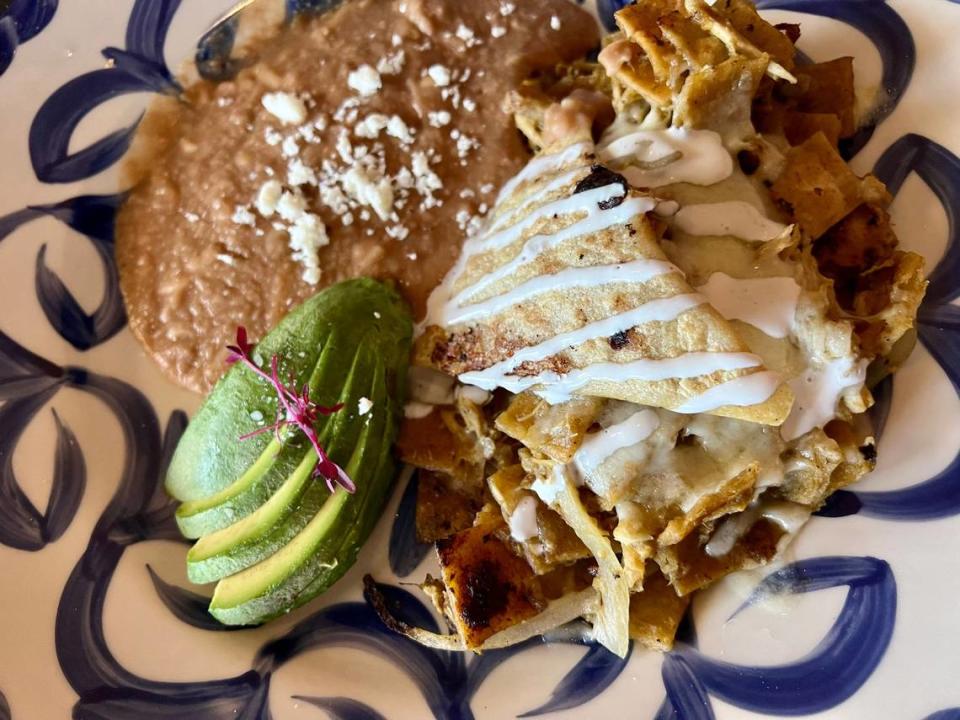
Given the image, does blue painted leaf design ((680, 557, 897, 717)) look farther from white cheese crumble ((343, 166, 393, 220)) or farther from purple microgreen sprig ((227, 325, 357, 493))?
white cheese crumble ((343, 166, 393, 220))

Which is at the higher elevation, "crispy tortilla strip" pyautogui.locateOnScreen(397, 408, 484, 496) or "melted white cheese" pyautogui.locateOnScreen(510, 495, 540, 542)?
"crispy tortilla strip" pyautogui.locateOnScreen(397, 408, 484, 496)

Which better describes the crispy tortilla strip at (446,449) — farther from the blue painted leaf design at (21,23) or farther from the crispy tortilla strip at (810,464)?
the blue painted leaf design at (21,23)

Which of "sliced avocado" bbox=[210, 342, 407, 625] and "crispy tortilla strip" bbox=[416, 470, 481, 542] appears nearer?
"sliced avocado" bbox=[210, 342, 407, 625]

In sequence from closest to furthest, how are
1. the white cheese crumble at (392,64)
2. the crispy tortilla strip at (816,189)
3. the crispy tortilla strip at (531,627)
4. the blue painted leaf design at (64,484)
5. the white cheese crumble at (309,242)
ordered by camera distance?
the crispy tortilla strip at (816,189) < the crispy tortilla strip at (531,627) < the blue painted leaf design at (64,484) < the white cheese crumble at (309,242) < the white cheese crumble at (392,64)

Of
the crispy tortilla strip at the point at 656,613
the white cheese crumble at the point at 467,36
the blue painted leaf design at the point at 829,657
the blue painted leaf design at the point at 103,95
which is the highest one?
the blue painted leaf design at the point at 103,95

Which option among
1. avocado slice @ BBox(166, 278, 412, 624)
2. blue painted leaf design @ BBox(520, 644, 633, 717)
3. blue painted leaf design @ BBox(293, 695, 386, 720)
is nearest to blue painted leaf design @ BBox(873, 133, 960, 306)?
blue painted leaf design @ BBox(520, 644, 633, 717)

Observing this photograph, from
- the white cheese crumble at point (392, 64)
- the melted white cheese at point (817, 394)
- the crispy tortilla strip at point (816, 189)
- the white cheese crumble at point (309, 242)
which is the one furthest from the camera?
the white cheese crumble at point (392, 64)

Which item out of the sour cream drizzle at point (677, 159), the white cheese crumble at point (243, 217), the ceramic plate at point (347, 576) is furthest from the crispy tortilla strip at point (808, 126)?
the white cheese crumble at point (243, 217)

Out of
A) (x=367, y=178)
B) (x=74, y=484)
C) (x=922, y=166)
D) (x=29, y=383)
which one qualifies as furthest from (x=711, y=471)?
(x=29, y=383)
